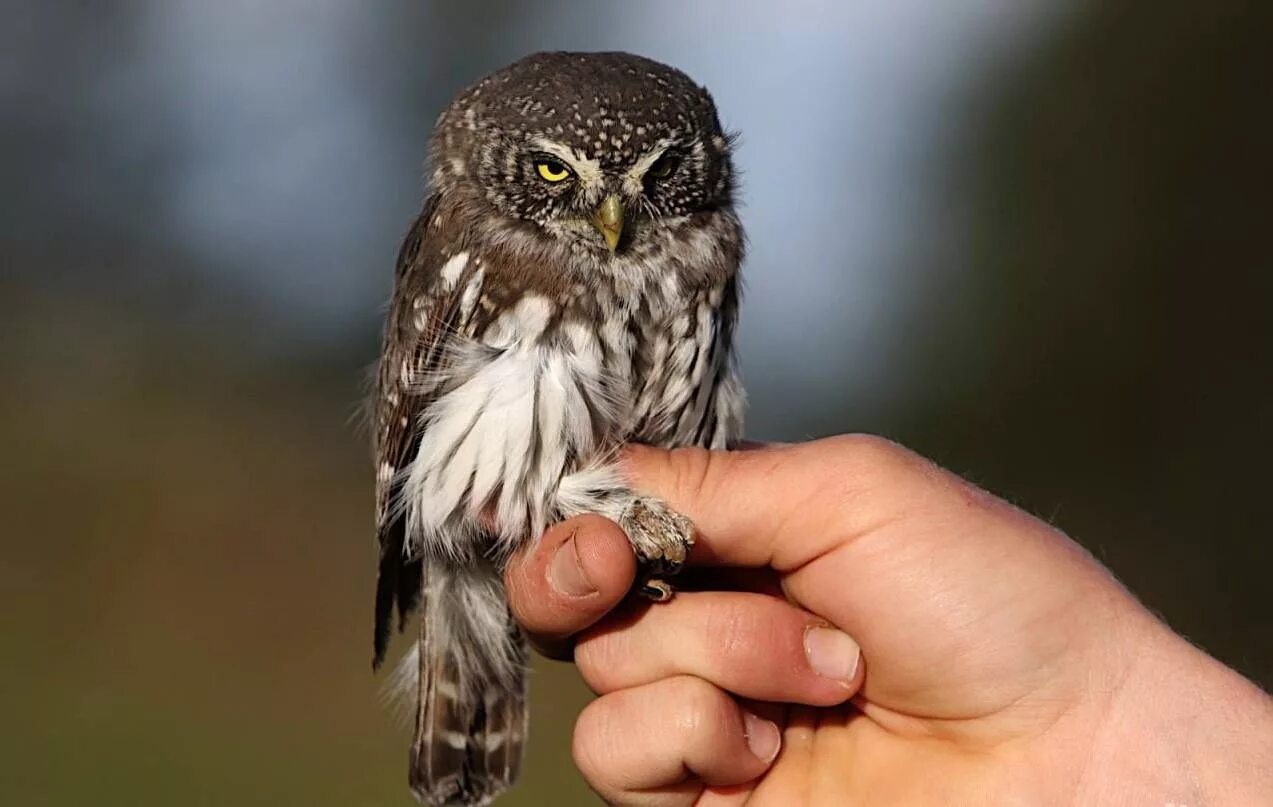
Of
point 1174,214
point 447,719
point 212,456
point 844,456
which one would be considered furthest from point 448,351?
point 1174,214

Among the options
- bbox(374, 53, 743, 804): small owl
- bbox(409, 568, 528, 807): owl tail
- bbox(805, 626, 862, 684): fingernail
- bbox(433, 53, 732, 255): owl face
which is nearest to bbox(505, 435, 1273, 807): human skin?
bbox(805, 626, 862, 684): fingernail

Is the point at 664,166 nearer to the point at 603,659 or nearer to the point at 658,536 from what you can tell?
the point at 658,536

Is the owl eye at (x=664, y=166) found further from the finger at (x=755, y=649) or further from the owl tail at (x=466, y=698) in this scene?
the owl tail at (x=466, y=698)

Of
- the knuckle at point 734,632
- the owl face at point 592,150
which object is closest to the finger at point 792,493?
the knuckle at point 734,632

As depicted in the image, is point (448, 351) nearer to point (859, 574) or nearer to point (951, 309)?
point (859, 574)

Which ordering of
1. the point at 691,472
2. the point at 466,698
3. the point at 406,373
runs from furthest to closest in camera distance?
1. the point at 466,698
2. the point at 406,373
3. the point at 691,472

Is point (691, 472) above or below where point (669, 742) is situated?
above

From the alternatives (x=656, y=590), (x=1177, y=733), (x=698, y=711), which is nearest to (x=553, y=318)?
(x=656, y=590)
